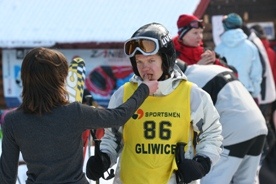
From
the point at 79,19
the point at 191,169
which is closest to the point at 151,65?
the point at 191,169

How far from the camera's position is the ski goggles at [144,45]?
365 centimetres

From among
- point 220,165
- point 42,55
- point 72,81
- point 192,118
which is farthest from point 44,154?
point 220,165

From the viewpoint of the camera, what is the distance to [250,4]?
11.2 metres

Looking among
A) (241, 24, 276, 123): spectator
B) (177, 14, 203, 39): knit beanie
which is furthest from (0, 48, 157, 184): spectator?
(241, 24, 276, 123): spectator

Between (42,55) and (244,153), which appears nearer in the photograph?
(42,55)

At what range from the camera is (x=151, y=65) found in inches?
146

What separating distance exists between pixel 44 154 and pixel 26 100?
0.86 ft

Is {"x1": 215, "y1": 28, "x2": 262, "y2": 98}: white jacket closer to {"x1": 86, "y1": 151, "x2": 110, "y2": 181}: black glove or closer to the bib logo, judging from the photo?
the bib logo

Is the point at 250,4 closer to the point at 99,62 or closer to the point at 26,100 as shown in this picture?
the point at 99,62

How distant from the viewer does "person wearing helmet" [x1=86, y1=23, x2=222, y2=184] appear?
3650 millimetres

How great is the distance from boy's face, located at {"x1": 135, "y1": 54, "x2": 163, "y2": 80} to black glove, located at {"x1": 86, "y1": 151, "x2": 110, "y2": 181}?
461mm

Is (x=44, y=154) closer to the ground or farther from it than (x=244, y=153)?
farther from it

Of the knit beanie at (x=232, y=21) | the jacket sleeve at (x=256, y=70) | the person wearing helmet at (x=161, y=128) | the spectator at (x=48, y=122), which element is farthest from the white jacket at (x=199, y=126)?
the jacket sleeve at (x=256, y=70)

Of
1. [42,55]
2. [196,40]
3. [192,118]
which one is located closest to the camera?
[42,55]
